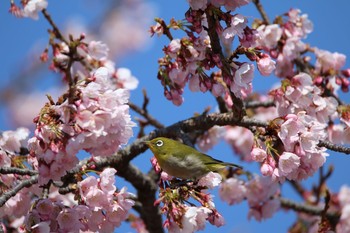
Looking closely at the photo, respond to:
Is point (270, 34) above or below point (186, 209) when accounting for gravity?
above

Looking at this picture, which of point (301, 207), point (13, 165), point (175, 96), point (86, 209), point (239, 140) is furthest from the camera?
point (239, 140)

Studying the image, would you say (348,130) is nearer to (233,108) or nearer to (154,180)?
(233,108)

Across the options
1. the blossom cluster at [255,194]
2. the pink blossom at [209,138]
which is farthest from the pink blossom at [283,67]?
the blossom cluster at [255,194]

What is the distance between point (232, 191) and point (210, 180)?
1.61 meters

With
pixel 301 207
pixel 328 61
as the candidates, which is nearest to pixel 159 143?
pixel 328 61

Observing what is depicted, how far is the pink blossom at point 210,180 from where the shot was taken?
2996 mm

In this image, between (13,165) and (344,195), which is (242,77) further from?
(344,195)

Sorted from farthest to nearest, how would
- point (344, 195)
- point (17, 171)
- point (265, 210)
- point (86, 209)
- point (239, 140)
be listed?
point (239, 140) < point (344, 195) < point (265, 210) < point (17, 171) < point (86, 209)

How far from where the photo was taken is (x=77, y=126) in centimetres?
261

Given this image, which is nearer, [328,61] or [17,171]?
[17,171]

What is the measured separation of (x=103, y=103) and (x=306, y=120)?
1.08 metres

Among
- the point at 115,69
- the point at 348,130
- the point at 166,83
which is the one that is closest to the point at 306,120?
the point at 348,130

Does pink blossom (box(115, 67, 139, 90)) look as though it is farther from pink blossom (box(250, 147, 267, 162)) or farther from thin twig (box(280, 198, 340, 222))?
pink blossom (box(250, 147, 267, 162))

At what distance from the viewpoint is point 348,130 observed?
142 inches
